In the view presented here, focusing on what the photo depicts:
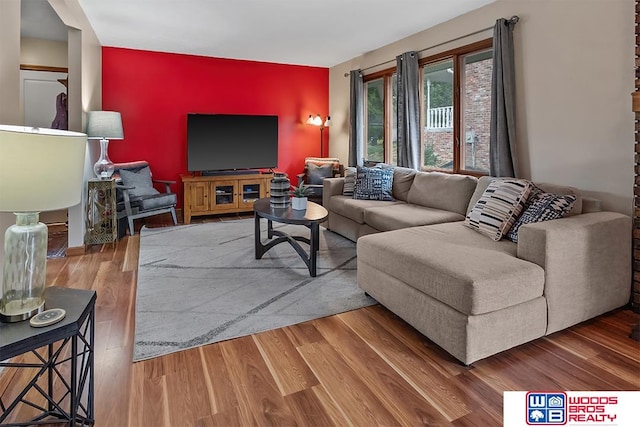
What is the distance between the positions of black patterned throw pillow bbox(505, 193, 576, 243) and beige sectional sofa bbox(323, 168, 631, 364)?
9 centimetres

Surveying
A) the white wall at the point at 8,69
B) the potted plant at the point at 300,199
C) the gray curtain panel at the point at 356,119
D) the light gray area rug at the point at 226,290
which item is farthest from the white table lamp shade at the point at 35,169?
the gray curtain panel at the point at 356,119

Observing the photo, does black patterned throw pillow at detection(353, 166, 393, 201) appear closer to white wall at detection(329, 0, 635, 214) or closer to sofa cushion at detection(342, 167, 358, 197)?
sofa cushion at detection(342, 167, 358, 197)

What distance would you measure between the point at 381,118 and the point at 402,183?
1.74m

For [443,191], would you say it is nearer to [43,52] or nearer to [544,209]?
[544,209]

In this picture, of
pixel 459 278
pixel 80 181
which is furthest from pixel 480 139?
pixel 80 181

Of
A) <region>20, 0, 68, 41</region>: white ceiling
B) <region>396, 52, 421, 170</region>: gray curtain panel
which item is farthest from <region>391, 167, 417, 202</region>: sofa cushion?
<region>20, 0, 68, 41</region>: white ceiling

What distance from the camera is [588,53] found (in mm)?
2951

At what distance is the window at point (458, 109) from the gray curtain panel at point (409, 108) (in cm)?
15

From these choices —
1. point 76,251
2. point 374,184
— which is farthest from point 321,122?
point 76,251

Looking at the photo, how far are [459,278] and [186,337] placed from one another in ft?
5.13

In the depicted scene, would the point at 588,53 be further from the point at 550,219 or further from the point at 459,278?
the point at 459,278

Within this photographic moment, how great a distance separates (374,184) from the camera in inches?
173

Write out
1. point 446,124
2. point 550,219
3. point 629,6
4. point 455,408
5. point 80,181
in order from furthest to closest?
point 446,124, point 629,6, point 550,219, point 455,408, point 80,181

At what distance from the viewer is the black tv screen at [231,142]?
577 cm
